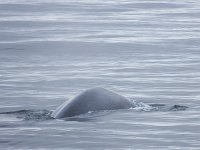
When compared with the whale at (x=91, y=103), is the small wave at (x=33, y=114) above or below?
below

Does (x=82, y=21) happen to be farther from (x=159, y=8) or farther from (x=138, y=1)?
(x=138, y=1)

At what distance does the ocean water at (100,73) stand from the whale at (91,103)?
0.18m

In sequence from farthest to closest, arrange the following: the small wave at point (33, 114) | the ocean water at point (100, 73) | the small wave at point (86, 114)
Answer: the small wave at point (33, 114) < the small wave at point (86, 114) < the ocean water at point (100, 73)

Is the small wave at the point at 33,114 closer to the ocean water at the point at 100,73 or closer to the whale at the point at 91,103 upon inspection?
the ocean water at the point at 100,73

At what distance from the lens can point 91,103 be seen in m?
15.1

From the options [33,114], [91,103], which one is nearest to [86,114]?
[91,103]

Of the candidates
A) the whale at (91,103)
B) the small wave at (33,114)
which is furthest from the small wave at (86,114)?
the whale at (91,103)

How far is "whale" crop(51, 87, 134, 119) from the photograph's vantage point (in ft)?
48.5

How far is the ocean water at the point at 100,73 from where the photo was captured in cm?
1328

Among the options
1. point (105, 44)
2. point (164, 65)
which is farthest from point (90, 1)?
point (164, 65)

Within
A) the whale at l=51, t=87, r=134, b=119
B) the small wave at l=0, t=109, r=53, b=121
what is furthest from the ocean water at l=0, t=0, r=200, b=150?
the whale at l=51, t=87, r=134, b=119

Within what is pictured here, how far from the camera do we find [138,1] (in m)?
45.0

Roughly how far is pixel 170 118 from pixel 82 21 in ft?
64.0

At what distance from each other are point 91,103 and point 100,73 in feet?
17.5
